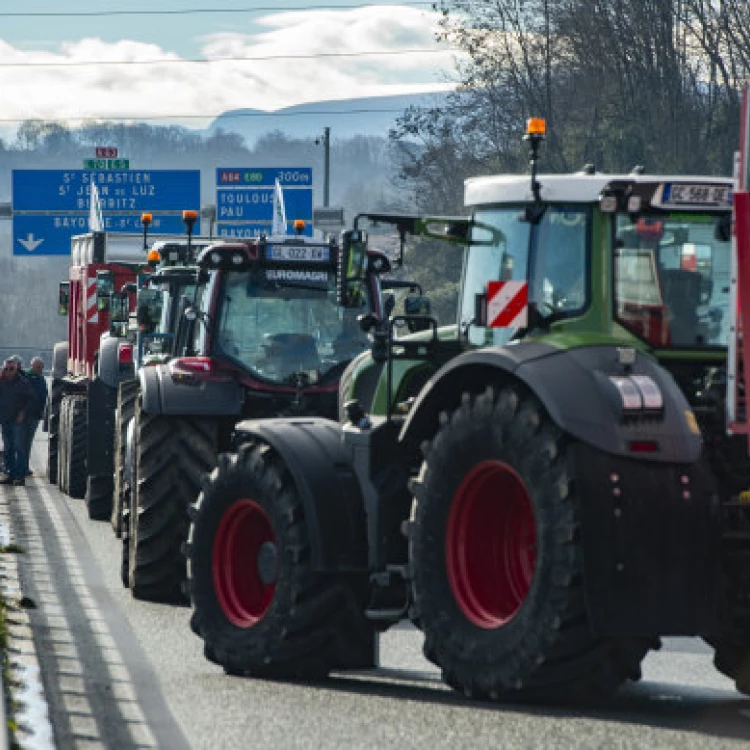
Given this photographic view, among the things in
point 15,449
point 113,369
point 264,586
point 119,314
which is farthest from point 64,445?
point 264,586

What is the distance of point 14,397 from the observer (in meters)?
29.8

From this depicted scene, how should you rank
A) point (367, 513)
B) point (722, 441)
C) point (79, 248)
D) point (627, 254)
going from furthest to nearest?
point (79, 248) < point (367, 513) < point (627, 254) < point (722, 441)

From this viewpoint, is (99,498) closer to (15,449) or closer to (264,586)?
(15,449)

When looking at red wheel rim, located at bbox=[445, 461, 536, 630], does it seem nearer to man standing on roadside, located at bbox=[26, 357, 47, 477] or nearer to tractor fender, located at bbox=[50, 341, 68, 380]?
man standing on roadside, located at bbox=[26, 357, 47, 477]

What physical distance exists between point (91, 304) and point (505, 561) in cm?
1989

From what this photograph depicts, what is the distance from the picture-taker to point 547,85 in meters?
60.1

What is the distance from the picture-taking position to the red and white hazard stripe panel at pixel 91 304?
28.8 m

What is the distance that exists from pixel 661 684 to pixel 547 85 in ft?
165

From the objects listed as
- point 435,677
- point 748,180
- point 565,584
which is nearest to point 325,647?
point 435,677

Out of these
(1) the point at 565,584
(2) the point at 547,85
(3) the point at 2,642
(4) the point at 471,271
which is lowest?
(3) the point at 2,642

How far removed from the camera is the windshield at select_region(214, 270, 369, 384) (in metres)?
16.2

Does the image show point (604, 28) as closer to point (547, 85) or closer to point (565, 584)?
point (547, 85)

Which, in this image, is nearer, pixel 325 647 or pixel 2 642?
pixel 325 647

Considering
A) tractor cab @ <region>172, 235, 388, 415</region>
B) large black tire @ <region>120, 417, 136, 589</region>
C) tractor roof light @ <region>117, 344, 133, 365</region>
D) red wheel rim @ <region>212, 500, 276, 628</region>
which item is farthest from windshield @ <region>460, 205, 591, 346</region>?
tractor roof light @ <region>117, 344, 133, 365</region>
